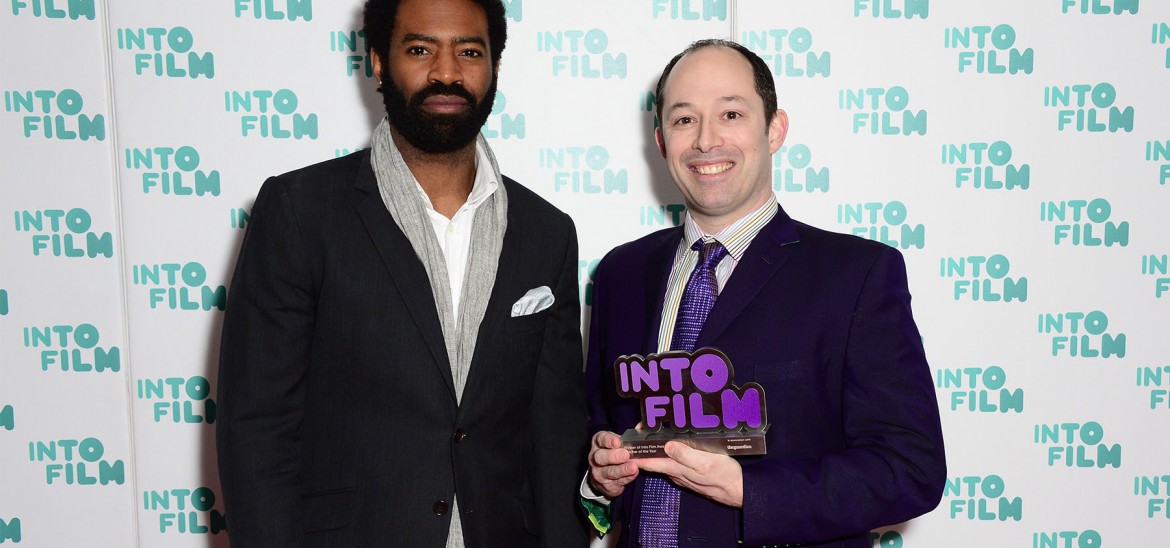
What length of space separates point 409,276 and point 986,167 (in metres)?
2.10

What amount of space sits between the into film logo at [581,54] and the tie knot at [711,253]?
1125 mm

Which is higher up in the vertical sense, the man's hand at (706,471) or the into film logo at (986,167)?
the into film logo at (986,167)

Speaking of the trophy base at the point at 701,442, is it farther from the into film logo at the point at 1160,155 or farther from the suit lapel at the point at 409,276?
the into film logo at the point at 1160,155

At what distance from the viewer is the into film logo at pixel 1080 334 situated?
278cm

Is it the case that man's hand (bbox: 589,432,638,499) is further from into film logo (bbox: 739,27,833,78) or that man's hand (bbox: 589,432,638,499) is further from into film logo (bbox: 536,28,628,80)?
into film logo (bbox: 739,27,833,78)

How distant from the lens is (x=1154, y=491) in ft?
9.30

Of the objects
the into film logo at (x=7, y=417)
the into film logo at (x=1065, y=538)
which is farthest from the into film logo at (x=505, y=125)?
the into film logo at (x=1065, y=538)

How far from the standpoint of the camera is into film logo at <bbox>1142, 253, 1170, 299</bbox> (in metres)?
2.78

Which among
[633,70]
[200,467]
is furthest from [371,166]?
[200,467]

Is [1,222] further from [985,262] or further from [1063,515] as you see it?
[1063,515]

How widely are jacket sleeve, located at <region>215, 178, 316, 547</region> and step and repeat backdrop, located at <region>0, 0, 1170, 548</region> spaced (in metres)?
1.05

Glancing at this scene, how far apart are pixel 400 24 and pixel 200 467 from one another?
1.83 meters

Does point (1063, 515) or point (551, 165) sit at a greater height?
point (551, 165)

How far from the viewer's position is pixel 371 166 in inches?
73.8
